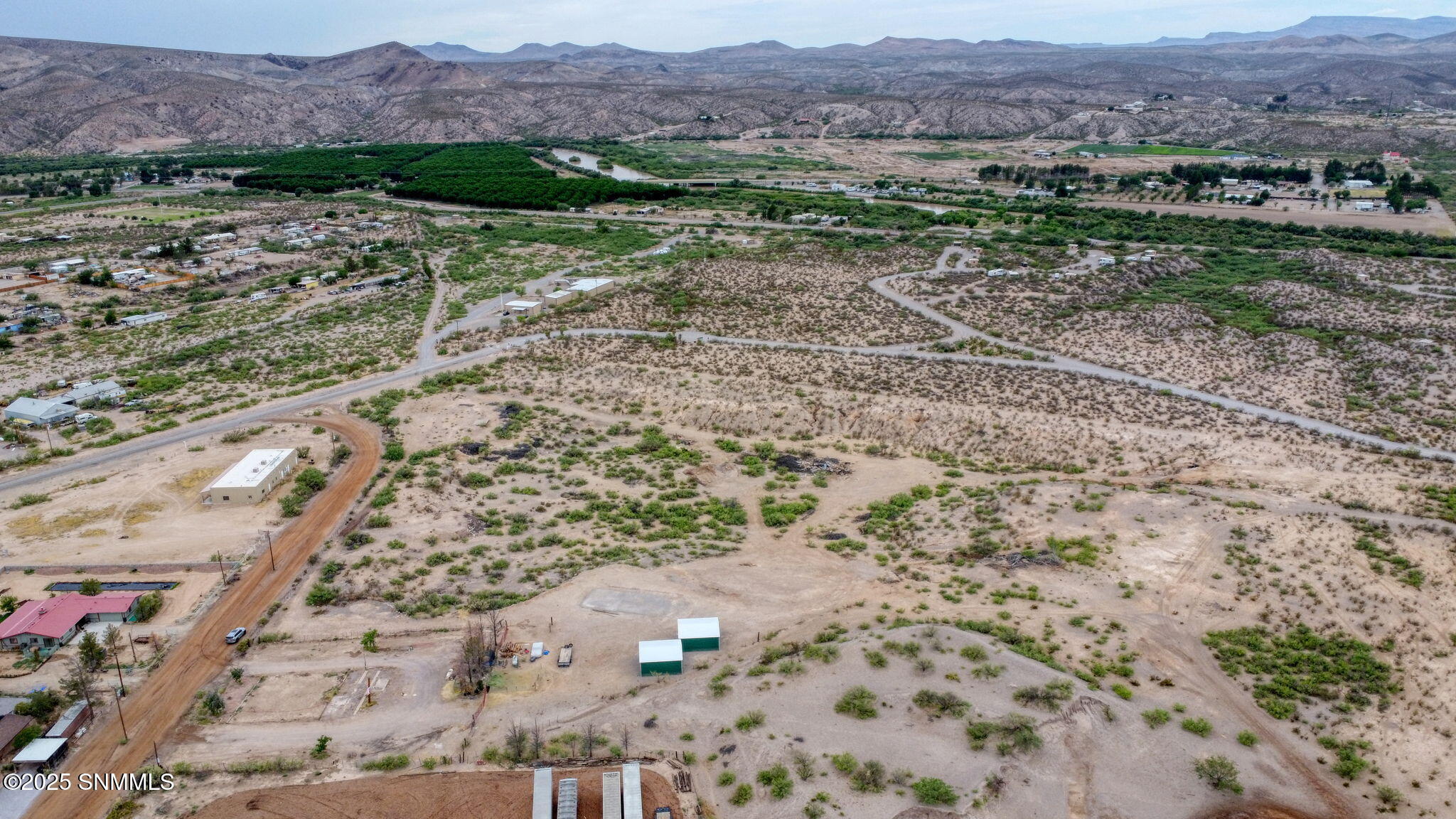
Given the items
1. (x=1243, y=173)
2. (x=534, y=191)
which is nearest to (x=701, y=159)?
(x=534, y=191)

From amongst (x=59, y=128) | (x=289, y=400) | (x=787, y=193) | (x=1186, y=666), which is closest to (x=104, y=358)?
(x=289, y=400)

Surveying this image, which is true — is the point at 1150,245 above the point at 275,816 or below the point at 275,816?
above

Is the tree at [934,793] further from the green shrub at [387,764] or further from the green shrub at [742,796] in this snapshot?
the green shrub at [387,764]

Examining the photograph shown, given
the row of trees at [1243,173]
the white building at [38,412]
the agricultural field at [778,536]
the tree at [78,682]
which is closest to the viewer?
the agricultural field at [778,536]

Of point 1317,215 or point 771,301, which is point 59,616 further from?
point 1317,215

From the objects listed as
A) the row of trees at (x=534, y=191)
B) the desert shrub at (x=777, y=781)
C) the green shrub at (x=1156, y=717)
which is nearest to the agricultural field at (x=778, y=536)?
the desert shrub at (x=777, y=781)

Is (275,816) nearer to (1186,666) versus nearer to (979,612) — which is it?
(979,612)
